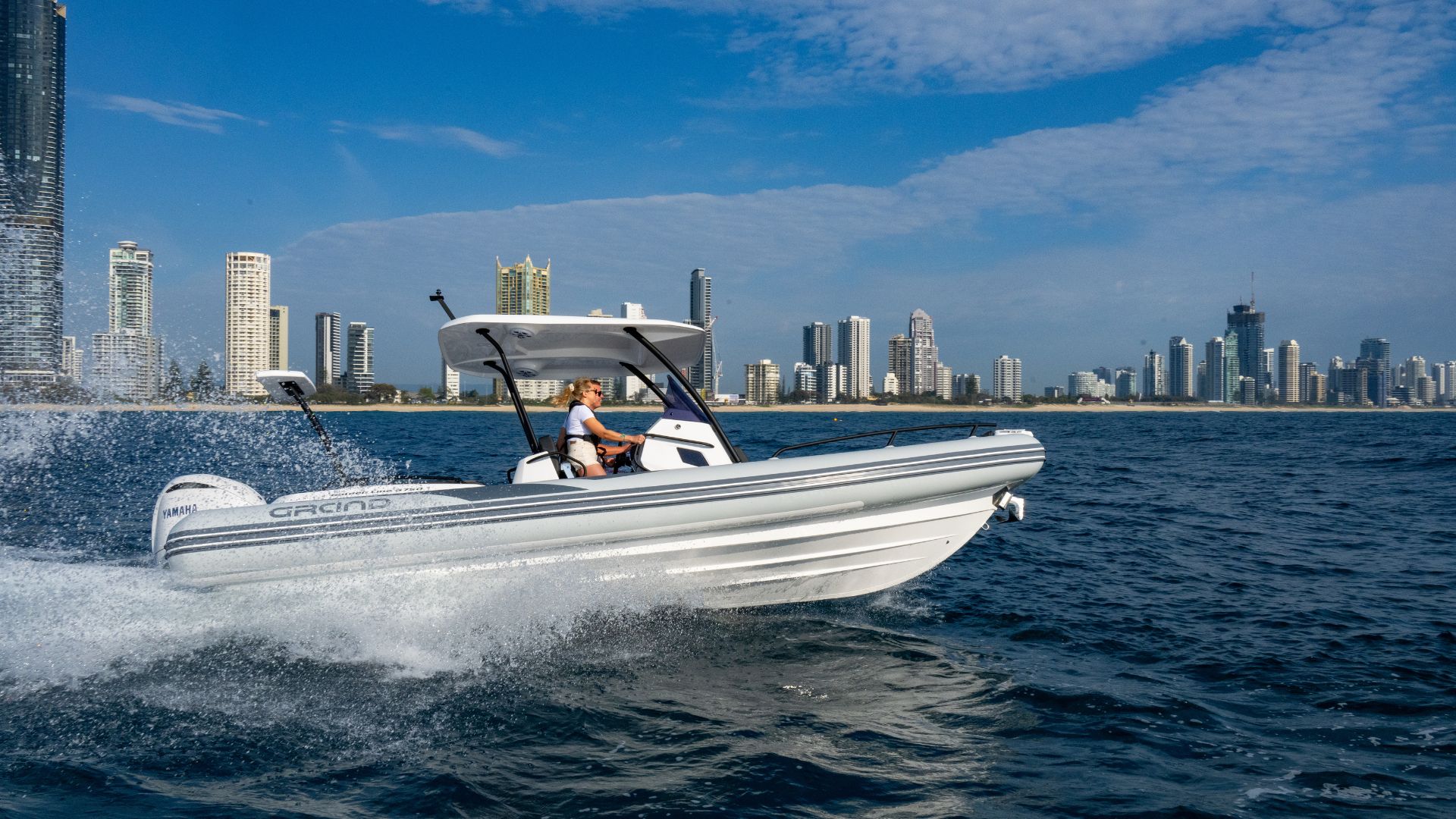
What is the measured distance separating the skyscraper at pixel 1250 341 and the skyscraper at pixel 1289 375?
9.82 feet

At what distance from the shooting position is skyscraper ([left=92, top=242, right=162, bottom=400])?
11.8 m

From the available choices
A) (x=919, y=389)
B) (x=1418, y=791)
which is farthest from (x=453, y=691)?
(x=919, y=389)

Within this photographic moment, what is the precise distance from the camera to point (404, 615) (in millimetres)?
5457

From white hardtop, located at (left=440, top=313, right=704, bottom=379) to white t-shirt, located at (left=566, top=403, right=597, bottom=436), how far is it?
1.91 feet

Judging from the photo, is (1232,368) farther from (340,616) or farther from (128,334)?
(340,616)

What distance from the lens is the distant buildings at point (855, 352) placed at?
5704 inches

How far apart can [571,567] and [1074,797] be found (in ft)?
10.5

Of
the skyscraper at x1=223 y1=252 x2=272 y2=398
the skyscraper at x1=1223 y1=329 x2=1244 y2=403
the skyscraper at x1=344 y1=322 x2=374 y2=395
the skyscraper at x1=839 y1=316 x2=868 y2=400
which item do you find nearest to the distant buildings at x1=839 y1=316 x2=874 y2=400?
the skyscraper at x1=839 y1=316 x2=868 y2=400

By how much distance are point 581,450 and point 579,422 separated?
22 centimetres

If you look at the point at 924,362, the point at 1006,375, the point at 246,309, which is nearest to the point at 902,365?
the point at 924,362

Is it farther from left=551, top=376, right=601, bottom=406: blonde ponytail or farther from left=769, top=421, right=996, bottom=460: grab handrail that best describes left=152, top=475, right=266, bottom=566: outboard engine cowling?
left=769, top=421, right=996, bottom=460: grab handrail

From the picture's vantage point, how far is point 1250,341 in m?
175

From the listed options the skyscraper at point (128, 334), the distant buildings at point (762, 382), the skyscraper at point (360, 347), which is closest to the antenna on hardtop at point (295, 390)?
the skyscraper at point (128, 334)

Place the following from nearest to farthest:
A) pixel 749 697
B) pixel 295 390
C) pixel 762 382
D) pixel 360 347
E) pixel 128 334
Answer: pixel 749 697 < pixel 295 390 < pixel 128 334 < pixel 360 347 < pixel 762 382
